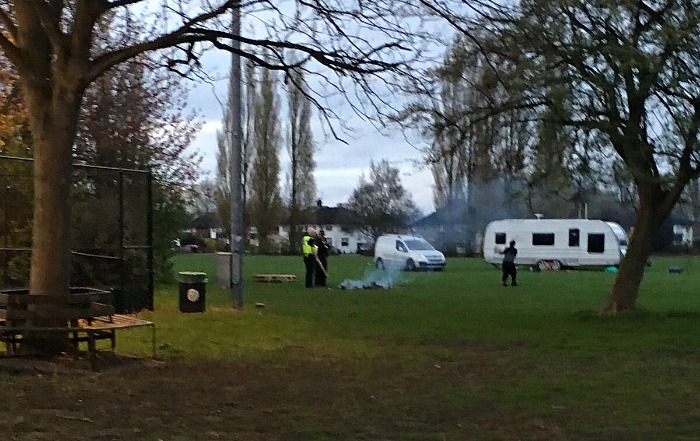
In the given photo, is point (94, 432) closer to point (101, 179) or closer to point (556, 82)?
point (556, 82)

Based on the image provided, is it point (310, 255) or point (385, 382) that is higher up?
point (310, 255)

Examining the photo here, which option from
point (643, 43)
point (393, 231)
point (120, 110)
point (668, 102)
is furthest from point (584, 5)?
point (393, 231)

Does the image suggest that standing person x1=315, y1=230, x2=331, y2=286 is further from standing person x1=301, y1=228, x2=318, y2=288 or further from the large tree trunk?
the large tree trunk

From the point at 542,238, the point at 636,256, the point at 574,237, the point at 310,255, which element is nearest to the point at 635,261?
the point at 636,256

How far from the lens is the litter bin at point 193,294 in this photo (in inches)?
691

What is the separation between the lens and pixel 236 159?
18594 millimetres

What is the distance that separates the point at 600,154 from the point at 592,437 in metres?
9.41

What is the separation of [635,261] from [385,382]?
27.4ft

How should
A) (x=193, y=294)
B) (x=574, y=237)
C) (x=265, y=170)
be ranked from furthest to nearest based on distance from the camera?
1. (x=265, y=170)
2. (x=574, y=237)
3. (x=193, y=294)

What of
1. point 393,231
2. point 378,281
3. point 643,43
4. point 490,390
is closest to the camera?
point 490,390

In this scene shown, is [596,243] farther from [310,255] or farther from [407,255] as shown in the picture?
[310,255]

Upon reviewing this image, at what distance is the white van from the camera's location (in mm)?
40344

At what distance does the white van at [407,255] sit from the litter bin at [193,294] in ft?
76.1

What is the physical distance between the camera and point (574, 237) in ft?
144
